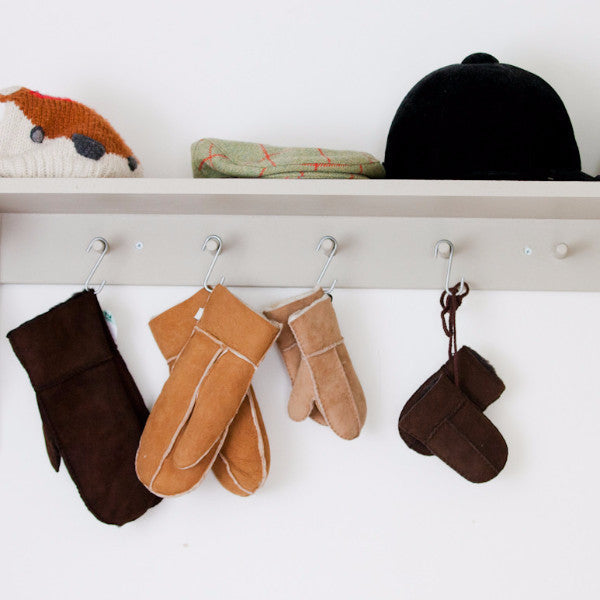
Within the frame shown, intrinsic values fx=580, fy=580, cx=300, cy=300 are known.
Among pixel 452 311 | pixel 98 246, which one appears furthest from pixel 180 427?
pixel 452 311

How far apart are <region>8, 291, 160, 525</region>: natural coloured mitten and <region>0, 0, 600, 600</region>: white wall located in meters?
0.08

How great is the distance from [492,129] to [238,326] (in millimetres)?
451

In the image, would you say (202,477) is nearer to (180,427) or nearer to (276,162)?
(180,427)

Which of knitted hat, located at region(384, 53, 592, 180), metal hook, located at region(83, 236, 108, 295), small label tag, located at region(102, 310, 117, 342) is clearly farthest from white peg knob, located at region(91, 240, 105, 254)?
knitted hat, located at region(384, 53, 592, 180)

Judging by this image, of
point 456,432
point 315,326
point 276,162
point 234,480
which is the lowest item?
point 234,480

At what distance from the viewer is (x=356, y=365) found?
0.96 meters

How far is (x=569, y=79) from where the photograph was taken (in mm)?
994

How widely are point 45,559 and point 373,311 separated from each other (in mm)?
677

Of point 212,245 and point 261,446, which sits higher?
point 212,245

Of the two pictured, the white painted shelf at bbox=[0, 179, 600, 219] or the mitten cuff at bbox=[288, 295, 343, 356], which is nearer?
the white painted shelf at bbox=[0, 179, 600, 219]

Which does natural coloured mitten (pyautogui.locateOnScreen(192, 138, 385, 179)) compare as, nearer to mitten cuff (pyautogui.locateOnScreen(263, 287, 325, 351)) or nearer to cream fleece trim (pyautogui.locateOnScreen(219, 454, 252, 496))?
mitten cuff (pyautogui.locateOnScreen(263, 287, 325, 351))

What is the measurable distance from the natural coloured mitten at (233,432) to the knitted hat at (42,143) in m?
0.24

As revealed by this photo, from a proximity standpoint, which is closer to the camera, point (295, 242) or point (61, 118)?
point (61, 118)

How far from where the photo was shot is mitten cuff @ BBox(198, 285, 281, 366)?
83 cm
